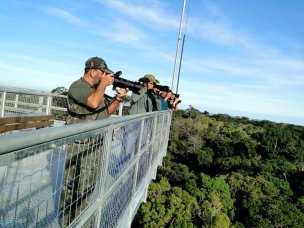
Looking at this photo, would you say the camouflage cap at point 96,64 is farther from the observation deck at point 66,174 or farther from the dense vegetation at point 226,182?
the dense vegetation at point 226,182

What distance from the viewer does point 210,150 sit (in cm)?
6378

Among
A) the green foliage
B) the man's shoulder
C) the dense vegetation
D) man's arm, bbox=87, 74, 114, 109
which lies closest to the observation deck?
man's arm, bbox=87, 74, 114, 109

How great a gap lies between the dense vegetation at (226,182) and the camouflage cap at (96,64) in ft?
67.0

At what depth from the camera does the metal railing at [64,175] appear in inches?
62.0

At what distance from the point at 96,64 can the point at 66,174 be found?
1606 mm

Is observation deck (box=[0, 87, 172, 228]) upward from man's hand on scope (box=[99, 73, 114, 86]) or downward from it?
downward

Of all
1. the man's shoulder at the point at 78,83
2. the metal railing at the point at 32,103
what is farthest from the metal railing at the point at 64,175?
the metal railing at the point at 32,103

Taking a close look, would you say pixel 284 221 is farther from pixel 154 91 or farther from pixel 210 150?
pixel 154 91

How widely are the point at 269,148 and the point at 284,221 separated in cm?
2793

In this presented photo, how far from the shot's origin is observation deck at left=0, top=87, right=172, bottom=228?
158 centimetres

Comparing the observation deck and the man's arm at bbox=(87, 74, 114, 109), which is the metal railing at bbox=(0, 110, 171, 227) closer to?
the observation deck

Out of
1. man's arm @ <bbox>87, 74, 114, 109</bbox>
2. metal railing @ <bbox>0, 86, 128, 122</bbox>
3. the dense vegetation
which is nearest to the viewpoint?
man's arm @ <bbox>87, 74, 114, 109</bbox>

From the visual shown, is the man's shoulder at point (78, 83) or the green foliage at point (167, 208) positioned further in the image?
the green foliage at point (167, 208)

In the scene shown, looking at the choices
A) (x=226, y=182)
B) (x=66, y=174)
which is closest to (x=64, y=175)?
(x=66, y=174)
